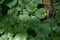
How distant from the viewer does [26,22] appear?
1.37 metres

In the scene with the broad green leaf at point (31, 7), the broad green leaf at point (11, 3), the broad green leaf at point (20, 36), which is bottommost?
the broad green leaf at point (20, 36)

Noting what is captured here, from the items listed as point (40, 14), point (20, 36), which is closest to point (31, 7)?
point (40, 14)

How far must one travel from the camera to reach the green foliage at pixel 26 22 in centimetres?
133

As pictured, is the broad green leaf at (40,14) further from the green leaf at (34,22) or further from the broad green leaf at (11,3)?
the broad green leaf at (11,3)

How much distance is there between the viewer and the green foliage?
1329mm

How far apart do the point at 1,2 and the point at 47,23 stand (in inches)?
18.2

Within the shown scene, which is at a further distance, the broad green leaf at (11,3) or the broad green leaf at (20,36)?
the broad green leaf at (11,3)

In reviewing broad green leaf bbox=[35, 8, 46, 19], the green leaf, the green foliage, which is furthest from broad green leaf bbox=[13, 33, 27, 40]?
broad green leaf bbox=[35, 8, 46, 19]

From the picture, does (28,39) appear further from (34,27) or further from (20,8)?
(20,8)

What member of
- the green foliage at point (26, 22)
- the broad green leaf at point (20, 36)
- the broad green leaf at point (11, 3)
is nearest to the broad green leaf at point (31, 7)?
the green foliage at point (26, 22)

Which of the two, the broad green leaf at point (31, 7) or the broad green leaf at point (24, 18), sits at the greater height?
the broad green leaf at point (31, 7)

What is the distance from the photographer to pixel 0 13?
1486 millimetres

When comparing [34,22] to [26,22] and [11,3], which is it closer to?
[26,22]

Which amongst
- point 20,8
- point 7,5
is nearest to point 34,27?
point 20,8
